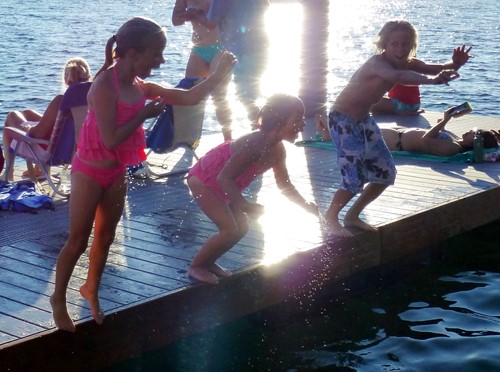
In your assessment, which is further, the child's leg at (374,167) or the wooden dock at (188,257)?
the child's leg at (374,167)

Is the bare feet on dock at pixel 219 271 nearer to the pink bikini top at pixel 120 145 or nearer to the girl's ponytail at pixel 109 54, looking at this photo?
the pink bikini top at pixel 120 145

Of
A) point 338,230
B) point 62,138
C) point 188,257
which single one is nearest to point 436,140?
point 338,230

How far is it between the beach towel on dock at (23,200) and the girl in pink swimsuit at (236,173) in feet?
7.18

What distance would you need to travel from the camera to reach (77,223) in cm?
→ 500

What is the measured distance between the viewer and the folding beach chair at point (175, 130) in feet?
29.2

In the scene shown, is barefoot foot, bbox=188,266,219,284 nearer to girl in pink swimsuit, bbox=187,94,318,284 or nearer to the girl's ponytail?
girl in pink swimsuit, bbox=187,94,318,284

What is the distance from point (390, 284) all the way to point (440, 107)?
37.9 ft

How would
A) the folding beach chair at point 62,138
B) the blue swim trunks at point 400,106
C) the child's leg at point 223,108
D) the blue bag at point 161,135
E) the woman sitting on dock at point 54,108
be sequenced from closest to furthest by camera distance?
the folding beach chair at point 62,138 → the woman sitting on dock at point 54,108 → the blue bag at point 161,135 → the child's leg at point 223,108 → the blue swim trunks at point 400,106

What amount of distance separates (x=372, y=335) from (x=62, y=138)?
10.3ft

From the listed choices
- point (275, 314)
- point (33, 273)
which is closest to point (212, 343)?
point (275, 314)

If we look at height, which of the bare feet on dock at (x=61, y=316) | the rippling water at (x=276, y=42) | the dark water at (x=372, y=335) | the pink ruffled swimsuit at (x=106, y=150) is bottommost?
the rippling water at (x=276, y=42)

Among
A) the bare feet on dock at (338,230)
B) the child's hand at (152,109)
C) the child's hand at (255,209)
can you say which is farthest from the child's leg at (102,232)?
the bare feet on dock at (338,230)

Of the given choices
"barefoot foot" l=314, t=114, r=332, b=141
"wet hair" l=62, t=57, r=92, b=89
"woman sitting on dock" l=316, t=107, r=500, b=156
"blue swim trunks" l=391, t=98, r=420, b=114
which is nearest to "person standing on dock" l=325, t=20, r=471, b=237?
"wet hair" l=62, t=57, r=92, b=89

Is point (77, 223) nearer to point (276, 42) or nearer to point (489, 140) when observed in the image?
point (489, 140)
